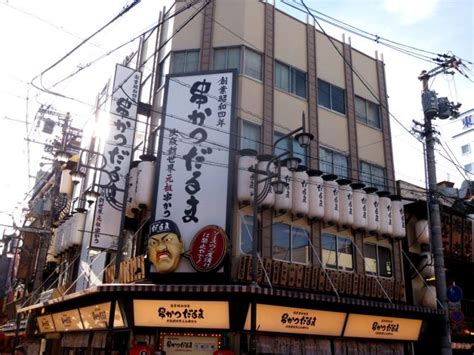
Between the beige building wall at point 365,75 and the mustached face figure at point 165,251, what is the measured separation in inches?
488

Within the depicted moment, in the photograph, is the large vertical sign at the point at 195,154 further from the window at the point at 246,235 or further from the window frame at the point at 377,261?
the window frame at the point at 377,261

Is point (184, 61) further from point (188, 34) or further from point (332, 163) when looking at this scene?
point (332, 163)

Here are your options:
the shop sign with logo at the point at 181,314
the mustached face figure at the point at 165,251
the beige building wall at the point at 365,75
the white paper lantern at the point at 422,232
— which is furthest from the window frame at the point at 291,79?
the shop sign with logo at the point at 181,314

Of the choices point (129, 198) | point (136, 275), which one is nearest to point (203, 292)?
point (136, 275)

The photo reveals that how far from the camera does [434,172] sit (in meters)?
16.2

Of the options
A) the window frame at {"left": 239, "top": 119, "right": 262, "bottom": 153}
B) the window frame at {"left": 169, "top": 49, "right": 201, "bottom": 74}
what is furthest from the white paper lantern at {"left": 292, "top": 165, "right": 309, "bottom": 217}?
the window frame at {"left": 169, "top": 49, "right": 201, "bottom": 74}

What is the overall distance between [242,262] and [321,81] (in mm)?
10239

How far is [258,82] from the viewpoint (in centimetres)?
1791

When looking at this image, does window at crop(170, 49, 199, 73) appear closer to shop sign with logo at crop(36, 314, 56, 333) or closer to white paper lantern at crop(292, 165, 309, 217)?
white paper lantern at crop(292, 165, 309, 217)

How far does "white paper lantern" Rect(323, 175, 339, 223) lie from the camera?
55.4ft

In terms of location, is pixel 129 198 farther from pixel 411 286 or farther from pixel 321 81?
pixel 411 286

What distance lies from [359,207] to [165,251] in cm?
824

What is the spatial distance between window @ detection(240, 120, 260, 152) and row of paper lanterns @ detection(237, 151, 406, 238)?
3.87 feet

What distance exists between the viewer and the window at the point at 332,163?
1892 centimetres
